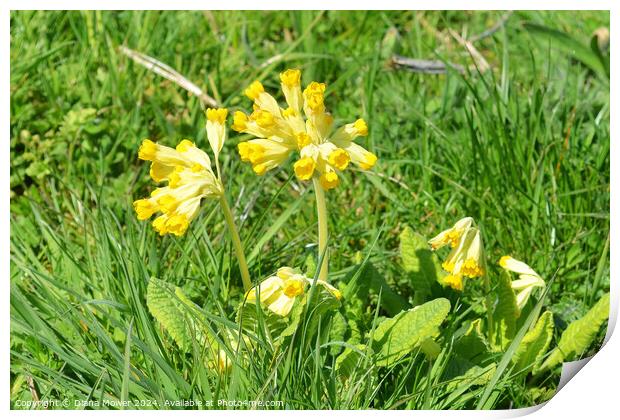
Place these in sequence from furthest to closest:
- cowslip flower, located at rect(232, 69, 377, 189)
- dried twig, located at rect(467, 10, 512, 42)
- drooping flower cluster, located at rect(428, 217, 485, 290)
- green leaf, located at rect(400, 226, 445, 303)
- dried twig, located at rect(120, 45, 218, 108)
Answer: dried twig, located at rect(467, 10, 512, 42) → dried twig, located at rect(120, 45, 218, 108) → green leaf, located at rect(400, 226, 445, 303) → drooping flower cluster, located at rect(428, 217, 485, 290) → cowslip flower, located at rect(232, 69, 377, 189)

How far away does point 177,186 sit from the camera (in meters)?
1.07

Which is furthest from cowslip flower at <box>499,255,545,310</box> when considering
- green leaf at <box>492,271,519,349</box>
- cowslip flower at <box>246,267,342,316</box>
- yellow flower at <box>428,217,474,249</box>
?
cowslip flower at <box>246,267,342,316</box>

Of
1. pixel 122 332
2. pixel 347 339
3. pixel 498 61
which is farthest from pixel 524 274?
pixel 498 61

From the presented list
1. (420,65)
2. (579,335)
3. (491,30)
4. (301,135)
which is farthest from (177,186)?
(491,30)

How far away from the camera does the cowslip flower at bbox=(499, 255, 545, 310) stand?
1.24 meters

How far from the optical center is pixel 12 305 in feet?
4.30

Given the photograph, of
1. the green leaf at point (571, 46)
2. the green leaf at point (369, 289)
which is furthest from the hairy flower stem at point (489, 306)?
the green leaf at point (571, 46)

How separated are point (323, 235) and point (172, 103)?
678mm

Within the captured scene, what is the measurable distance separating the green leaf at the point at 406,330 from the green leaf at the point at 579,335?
192 mm

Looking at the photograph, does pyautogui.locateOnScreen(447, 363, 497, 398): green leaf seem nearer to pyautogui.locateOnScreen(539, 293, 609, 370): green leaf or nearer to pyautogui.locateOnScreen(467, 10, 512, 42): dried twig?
pyautogui.locateOnScreen(539, 293, 609, 370): green leaf

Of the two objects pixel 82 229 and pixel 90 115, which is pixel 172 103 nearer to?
pixel 90 115

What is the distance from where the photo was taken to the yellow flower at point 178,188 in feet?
3.50

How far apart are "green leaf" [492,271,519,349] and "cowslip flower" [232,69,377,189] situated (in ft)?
0.89

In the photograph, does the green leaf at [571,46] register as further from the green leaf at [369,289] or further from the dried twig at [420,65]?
the green leaf at [369,289]
